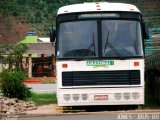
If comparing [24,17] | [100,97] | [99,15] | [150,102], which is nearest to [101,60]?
[100,97]

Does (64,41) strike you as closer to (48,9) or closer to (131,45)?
(131,45)

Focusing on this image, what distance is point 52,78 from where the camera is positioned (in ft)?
153

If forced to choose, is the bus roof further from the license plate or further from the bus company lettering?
the license plate

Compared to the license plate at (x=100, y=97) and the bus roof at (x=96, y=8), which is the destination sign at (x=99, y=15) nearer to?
the bus roof at (x=96, y=8)

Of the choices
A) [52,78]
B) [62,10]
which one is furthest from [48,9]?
[62,10]

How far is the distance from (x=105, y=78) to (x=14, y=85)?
26.8 ft

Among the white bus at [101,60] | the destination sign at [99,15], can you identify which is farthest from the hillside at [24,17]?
the white bus at [101,60]

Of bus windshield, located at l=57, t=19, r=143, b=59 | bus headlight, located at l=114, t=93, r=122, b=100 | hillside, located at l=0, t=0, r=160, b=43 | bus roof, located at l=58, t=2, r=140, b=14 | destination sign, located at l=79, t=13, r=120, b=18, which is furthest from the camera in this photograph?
hillside, located at l=0, t=0, r=160, b=43

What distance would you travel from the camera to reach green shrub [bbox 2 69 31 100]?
22.2m

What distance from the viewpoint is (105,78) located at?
14.8 m

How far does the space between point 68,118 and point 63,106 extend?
12.3 ft

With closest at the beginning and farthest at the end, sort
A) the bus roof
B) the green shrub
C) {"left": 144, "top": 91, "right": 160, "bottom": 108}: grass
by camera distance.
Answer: the bus roof → {"left": 144, "top": 91, "right": 160, "bottom": 108}: grass → the green shrub

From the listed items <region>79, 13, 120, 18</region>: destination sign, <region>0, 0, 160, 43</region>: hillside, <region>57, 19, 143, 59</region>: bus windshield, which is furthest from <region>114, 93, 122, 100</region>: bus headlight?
<region>0, 0, 160, 43</region>: hillside

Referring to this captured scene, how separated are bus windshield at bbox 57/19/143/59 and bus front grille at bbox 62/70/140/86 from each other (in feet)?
1.52
